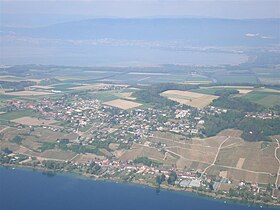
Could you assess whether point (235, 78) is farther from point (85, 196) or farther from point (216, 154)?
point (85, 196)

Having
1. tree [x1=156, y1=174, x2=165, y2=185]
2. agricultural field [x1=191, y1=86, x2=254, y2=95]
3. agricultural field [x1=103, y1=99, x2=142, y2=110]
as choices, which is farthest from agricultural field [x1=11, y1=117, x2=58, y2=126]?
agricultural field [x1=191, y1=86, x2=254, y2=95]

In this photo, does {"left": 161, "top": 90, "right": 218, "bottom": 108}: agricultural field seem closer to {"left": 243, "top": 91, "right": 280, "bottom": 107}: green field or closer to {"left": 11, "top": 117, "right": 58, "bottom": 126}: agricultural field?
{"left": 243, "top": 91, "right": 280, "bottom": 107}: green field

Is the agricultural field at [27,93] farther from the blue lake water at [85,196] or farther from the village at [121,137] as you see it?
the blue lake water at [85,196]

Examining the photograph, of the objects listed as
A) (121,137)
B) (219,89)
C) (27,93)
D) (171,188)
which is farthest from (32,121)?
(219,89)

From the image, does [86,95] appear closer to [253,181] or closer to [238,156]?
[238,156]

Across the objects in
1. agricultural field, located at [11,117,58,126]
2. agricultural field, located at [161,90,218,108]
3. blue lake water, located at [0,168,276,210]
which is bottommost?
blue lake water, located at [0,168,276,210]

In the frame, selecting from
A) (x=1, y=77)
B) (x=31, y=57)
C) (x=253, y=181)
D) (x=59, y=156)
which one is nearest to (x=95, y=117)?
(x=59, y=156)

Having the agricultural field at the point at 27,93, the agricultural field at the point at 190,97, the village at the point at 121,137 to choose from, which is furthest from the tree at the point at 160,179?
the agricultural field at the point at 27,93
